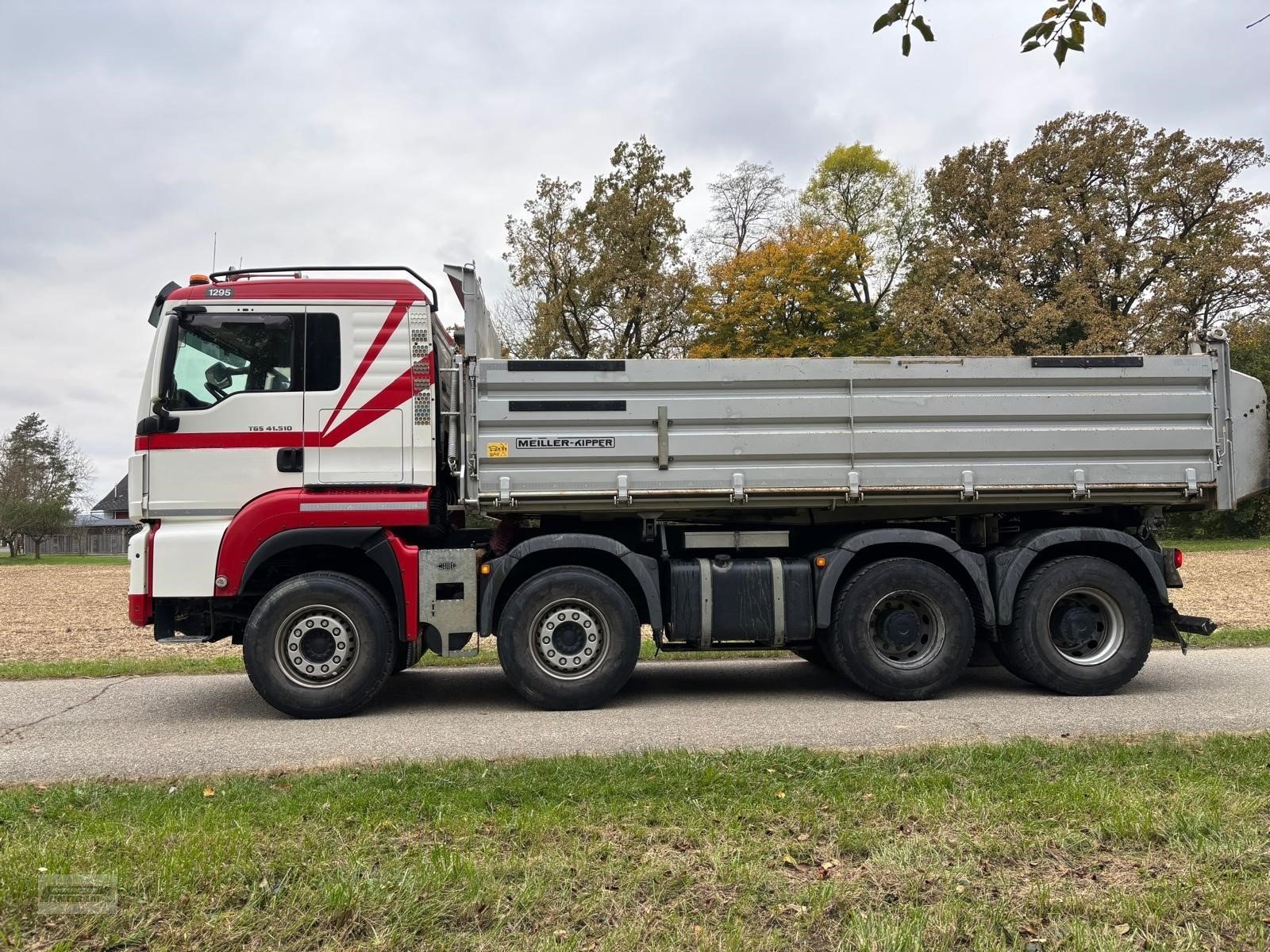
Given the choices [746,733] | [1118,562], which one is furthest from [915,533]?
[746,733]

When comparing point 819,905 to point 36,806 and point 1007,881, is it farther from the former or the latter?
point 36,806

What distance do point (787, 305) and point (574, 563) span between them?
27.9 metres

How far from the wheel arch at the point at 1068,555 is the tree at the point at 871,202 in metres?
34.3

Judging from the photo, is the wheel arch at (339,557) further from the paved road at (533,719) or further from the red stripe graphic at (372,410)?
the paved road at (533,719)

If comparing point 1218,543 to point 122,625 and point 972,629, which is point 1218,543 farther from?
point 122,625

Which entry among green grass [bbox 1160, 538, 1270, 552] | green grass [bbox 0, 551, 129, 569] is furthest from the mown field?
green grass [bbox 0, 551, 129, 569]

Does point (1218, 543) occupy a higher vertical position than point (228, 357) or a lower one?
lower

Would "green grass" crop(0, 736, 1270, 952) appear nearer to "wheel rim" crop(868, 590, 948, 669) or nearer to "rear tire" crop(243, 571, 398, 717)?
"rear tire" crop(243, 571, 398, 717)

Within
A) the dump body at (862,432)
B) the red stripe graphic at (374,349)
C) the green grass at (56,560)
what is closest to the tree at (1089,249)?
the dump body at (862,432)

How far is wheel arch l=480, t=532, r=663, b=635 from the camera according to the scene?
7.51 m

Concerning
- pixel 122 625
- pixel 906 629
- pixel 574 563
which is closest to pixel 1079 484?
pixel 906 629

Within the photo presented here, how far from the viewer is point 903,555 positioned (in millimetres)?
7914

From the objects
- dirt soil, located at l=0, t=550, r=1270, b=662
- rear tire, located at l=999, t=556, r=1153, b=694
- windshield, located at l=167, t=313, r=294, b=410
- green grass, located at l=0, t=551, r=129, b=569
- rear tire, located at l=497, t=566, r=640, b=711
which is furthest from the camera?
green grass, located at l=0, t=551, r=129, b=569

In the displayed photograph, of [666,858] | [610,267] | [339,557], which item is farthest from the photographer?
[610,267]
